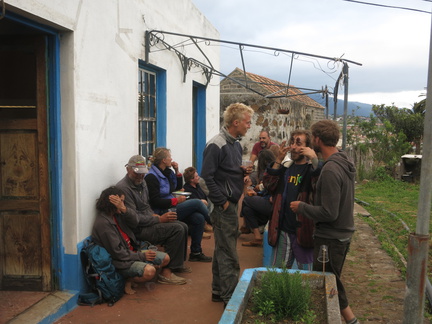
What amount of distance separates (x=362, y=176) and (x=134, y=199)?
11834 millimetres

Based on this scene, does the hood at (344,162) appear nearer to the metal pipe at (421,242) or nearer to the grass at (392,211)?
the metal pipe at (421,242)

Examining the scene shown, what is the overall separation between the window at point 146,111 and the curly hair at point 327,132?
3.39 m

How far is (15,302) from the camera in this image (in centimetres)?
395

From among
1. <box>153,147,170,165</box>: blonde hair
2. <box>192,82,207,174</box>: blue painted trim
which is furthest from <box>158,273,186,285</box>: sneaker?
<box>192,82,207,174</box>: blue painted trim

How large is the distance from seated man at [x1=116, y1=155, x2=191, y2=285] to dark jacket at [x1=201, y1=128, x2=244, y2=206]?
1.00 m

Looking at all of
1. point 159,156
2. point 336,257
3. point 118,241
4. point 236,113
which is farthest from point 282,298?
point 159,156

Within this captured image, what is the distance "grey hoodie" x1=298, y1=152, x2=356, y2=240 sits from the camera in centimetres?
326

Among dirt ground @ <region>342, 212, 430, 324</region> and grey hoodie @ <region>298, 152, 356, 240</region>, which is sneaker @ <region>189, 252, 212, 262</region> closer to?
dirt ground @ <region>342, 212, 430, 324</region>

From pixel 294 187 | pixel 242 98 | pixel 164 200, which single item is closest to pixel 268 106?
pixel 242 98

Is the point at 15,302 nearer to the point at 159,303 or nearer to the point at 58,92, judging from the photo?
the point at 159,303

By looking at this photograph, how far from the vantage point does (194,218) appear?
5.77 metres

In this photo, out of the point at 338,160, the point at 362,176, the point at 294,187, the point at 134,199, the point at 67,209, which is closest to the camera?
the point at 338,160

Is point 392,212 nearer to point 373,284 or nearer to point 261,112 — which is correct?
point 261,112

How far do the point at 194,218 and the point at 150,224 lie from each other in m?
0.88
